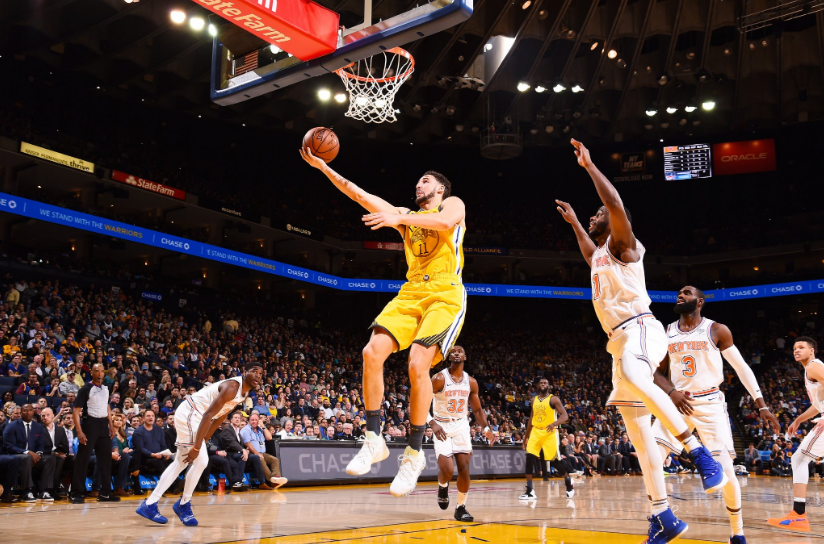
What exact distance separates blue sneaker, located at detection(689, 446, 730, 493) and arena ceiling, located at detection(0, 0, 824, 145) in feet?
57.7

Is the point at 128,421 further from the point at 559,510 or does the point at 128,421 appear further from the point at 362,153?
the point at 362,153

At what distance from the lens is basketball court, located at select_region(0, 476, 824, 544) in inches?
245

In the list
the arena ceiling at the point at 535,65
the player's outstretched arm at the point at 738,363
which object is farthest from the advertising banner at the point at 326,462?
the arena ceiling at the point at 535,65

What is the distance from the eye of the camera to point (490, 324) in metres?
35.6

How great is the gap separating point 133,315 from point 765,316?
30.4 metres

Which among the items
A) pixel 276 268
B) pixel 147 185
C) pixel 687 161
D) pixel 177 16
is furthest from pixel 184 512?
pixel 687 161

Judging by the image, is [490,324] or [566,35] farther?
[490,324]

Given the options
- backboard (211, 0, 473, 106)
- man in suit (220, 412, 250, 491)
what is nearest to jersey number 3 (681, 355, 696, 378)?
backboard (211, 0, 473, 106)

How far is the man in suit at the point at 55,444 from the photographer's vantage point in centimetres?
1047

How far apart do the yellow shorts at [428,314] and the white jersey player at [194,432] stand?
3.41 meters

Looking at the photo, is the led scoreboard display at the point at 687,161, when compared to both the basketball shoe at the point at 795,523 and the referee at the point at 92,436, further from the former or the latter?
the referee at the point at 92,436

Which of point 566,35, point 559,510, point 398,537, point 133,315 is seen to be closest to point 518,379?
point 566,35

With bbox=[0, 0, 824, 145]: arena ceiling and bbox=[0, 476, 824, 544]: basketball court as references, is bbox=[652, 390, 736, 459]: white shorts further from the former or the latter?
bbox=[0, 0, 824, 145]: arena ceiling

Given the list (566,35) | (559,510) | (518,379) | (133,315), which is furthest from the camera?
(518,379)
